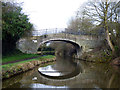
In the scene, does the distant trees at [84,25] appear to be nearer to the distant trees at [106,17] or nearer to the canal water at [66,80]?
the distant trees at [106,17]

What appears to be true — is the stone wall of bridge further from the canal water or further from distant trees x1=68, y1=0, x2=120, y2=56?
the canal water

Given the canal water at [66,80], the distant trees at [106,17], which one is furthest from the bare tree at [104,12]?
the canal water at [66,80]

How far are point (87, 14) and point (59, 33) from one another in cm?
610

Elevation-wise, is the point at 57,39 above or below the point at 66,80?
above

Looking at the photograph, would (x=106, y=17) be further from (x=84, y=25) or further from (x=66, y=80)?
(x=66, y=80)

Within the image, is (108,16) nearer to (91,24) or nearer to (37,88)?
(91,24)

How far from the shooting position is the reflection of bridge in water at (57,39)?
746 inches

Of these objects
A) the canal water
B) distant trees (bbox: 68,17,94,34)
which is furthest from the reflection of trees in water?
distant trees (bbox: 68,17,94,34)

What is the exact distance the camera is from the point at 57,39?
19922 mm

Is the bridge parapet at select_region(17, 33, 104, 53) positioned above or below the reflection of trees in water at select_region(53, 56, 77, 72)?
above

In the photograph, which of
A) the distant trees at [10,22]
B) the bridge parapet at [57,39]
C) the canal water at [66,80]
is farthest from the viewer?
the bridge parapet at [57,39]

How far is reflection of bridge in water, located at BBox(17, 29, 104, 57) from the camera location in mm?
18953

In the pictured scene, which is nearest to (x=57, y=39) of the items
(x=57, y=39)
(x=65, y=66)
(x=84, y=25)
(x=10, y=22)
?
(x=57, y=39)

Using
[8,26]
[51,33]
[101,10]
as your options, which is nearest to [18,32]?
[8,26]
